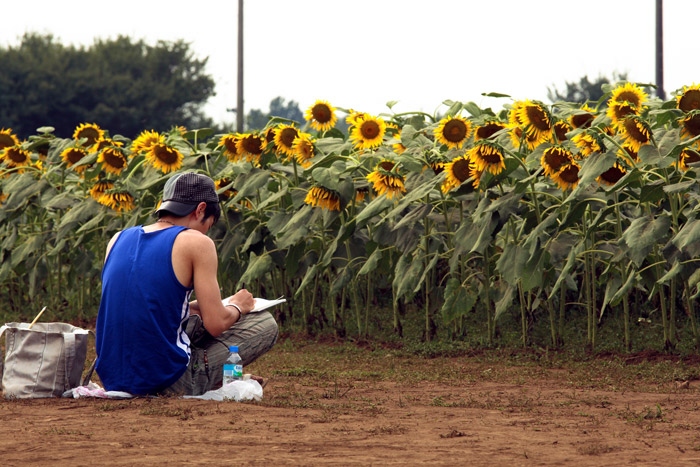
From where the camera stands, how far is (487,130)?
6.62 m

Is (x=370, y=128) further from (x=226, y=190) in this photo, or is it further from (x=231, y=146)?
(x=226, y=190)

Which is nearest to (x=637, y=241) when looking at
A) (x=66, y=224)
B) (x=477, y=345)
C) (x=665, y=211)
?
(x=665, y=211)

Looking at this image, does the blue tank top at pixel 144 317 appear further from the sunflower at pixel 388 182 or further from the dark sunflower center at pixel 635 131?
the dark sunflower center at pixel 635 131

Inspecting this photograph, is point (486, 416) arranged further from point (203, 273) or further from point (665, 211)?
point (665, 211)

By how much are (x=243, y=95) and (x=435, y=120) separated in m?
14.8

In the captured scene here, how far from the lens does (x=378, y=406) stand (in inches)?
185

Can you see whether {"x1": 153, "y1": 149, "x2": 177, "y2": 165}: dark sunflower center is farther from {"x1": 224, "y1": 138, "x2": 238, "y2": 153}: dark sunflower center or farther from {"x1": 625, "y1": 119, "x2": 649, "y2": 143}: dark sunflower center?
{"x1": 625, "y1": 119, "x2": 649, "y2": 143}: dark sunflower center

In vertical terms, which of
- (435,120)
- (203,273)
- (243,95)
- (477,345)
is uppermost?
(243,95)

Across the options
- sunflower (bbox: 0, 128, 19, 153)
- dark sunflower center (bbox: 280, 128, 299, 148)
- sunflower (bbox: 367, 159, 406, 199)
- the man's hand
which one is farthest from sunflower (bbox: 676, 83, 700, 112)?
sunflower (bbox: 0, 128, 19, 153)

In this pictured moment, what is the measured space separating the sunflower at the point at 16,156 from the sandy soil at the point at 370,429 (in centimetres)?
507

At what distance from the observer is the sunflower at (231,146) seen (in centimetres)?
749

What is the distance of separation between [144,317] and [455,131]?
3.02m

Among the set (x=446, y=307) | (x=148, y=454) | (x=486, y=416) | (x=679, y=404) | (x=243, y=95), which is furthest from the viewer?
(x=243, y=95)

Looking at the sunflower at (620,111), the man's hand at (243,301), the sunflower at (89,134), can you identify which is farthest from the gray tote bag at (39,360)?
the sunflower at (89,134)
